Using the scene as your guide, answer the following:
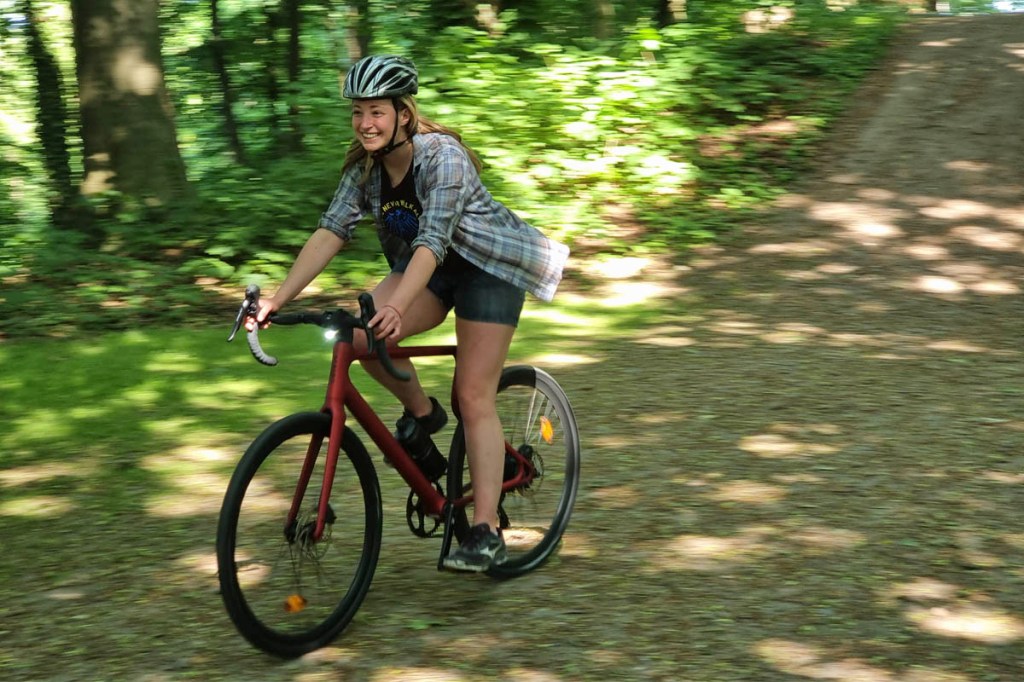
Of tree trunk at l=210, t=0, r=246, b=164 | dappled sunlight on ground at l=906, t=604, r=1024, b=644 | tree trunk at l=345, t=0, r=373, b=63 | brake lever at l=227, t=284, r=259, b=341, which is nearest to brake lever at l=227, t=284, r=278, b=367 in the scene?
brake lever at l=227, t=284, r=259, b=341

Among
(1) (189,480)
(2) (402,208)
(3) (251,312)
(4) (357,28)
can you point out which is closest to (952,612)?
(2) (402,208)

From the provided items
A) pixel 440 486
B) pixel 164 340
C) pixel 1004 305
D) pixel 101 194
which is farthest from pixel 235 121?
pixel 440 486

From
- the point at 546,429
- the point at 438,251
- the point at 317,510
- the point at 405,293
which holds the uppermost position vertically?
the point at 438,251

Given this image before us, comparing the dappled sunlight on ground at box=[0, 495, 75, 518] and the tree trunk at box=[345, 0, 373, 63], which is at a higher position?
the tree trunk at box=[345, 0, 373, 63]

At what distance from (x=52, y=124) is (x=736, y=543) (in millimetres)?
9877

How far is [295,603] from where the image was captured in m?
4.01

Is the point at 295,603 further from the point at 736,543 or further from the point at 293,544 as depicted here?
the point at 736,543

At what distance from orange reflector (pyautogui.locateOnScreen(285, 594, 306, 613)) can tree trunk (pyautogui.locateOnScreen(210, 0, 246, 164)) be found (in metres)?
9.99

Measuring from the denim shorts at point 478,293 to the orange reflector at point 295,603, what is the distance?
114 centimetres

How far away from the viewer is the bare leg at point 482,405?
171 inches

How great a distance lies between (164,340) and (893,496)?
561 cm

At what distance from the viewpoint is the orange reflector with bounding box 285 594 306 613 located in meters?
3.97

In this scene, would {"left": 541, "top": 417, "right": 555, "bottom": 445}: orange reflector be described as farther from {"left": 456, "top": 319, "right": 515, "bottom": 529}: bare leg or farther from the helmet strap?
the helmet strap

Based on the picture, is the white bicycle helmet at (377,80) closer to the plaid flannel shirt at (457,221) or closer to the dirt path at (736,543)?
the plaid flannel shirt at (457,221)
